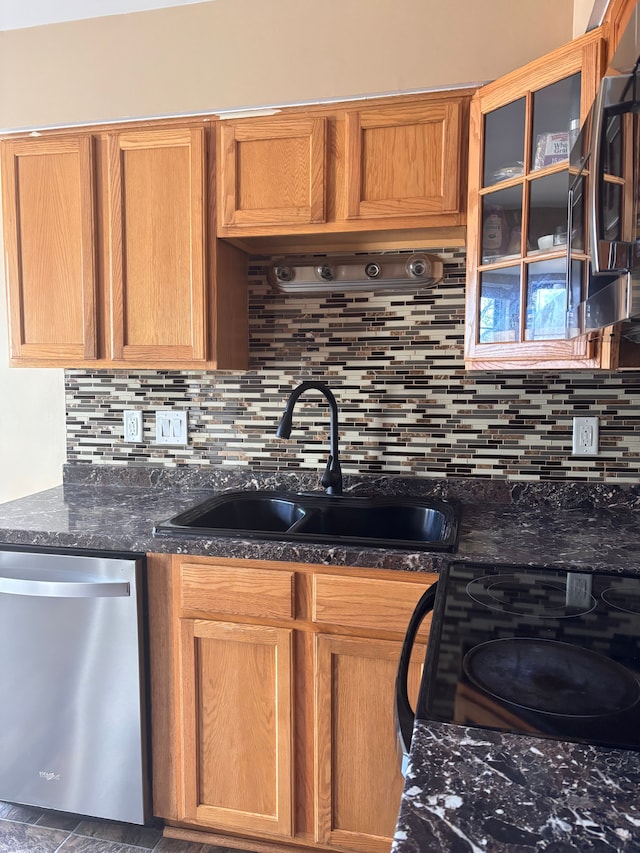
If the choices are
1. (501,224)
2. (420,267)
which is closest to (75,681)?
(420,267)

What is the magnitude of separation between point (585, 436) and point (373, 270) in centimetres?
84

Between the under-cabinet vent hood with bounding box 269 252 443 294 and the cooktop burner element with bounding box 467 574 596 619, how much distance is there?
3.53 feet

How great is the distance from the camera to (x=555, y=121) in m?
1.57

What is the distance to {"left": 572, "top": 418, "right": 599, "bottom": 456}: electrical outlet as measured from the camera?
194 cm

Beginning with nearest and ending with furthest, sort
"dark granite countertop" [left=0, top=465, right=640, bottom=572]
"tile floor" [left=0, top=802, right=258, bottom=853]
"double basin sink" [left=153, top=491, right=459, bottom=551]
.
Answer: "dark granite countertop" [left=0, top=465, right=640, bottom=572] → "tile floor" [left=0, top=802, right=258, bottom=853] → "double basin sink" [left=153, top=491, right=459, bottom=551]

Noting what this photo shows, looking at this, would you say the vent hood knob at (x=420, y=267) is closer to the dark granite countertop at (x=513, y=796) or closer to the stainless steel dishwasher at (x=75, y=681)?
the stainless steel dishwasher at (x=75, y=681)

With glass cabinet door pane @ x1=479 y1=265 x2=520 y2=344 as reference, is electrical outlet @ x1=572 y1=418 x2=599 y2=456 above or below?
below

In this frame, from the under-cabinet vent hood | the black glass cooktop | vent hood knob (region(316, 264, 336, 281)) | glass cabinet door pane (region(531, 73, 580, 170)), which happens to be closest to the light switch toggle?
the under-cabinet vent hood

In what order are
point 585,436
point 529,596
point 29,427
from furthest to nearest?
point 29,427 → point 585,436 → point 529,596

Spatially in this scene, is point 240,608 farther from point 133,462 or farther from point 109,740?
point 133,462

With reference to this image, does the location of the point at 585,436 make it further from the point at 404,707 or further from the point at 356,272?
the point at 404,707

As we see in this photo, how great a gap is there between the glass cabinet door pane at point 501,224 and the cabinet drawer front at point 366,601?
873 mm

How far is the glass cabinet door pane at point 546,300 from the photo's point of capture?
1567 millimetres

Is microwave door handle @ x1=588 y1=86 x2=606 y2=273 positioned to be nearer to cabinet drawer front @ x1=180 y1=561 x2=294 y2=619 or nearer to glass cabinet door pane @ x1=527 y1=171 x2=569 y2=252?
glass cabinet door pane @ x1=527 y1=171 x2=569 y2=252
